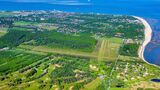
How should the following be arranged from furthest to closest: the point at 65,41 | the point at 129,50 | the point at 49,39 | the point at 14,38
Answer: the point at 14,38, the point at 49,39, the point at 65,41, the point at 129,50

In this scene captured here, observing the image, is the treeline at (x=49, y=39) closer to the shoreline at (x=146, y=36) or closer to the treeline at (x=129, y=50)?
the treeline at (x=129, y=50)

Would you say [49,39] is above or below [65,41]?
above

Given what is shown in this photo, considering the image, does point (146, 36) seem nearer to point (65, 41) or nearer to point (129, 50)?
point (129, 50)

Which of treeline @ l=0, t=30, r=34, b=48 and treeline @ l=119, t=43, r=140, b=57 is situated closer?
treeline @ l=119, t=43, r=140, b=57

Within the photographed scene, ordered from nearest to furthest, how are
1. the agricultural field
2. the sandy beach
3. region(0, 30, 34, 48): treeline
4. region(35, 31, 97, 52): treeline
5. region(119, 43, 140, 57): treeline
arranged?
the agricultural field, region(119, 43, 140, 57): treeline, the sandy beach, region(35, 31, 97, 52): treeline, region(0, 30, 34, 48): treeline

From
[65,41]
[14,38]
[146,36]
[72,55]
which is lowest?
[72,55]

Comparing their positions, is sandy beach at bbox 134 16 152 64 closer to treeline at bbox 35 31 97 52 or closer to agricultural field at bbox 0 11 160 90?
agricultural field at bbox 0 11 160 90

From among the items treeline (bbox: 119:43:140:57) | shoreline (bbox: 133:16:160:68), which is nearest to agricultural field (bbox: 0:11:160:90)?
treeline (bbox: 119:43:140:57)

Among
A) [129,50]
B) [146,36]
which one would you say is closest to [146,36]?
[146,36]
